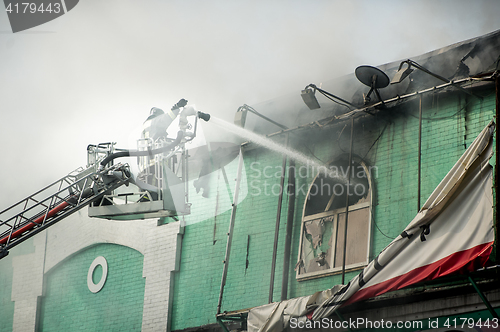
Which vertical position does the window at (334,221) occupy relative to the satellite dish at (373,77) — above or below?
below

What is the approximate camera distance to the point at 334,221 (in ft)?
38.6

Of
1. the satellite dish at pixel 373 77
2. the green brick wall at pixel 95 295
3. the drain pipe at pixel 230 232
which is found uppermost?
the satellite dish at pixel 373 77

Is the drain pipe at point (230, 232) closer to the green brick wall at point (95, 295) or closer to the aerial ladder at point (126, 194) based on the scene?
the aerial ladder at point (126, 194)

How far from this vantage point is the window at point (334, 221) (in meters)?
11.3

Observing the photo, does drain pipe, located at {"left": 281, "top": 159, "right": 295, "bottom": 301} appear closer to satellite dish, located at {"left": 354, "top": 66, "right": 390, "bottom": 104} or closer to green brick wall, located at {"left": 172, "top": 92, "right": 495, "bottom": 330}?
green brick wall, located at {"left": 172, "top": 92, "right": 495, "bottom": 330}

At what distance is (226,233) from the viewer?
13.3 meters

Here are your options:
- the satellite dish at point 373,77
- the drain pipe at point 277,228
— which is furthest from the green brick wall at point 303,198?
the satellite dish at point 373,77

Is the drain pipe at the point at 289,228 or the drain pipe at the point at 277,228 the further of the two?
the drain pipe at the point at 289,228

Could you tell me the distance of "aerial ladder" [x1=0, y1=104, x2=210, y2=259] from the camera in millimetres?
12070

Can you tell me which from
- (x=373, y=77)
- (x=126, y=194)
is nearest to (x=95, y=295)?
(x=126, y=194)

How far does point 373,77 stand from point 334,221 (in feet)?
9.00

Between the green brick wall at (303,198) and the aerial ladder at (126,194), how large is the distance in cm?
138

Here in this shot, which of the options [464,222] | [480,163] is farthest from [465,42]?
[464,222]

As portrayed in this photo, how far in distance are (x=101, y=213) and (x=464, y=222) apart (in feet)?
22.4
